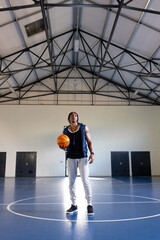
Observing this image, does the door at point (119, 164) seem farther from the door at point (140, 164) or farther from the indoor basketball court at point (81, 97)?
the door at point (140, 164)

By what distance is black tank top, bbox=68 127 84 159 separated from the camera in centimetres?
409

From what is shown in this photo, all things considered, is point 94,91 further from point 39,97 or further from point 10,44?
point 10,44

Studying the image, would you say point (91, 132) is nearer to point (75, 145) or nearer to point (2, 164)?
point (2, 164)

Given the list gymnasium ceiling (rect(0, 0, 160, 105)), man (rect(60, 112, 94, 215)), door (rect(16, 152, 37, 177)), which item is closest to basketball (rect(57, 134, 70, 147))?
man (rect(60, 112, 94, 215))

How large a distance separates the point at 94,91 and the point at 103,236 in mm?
17135

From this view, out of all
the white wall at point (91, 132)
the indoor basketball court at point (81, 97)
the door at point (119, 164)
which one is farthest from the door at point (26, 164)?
the door at point (119, 164)

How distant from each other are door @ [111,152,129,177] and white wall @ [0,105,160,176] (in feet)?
1.45

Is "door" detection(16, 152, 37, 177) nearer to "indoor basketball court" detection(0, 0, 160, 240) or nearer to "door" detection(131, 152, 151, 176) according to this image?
"indoor basketball court" detection(0, 0, 160, 240)

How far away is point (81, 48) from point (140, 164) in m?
11.3

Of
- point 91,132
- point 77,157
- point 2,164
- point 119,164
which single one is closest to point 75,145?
point 77,157

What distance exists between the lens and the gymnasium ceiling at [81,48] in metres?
10.2

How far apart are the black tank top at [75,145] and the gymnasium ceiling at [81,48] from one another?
18.8 feet

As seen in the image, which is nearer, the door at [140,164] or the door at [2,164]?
the door at [2,164]

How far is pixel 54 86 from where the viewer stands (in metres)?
19.1
